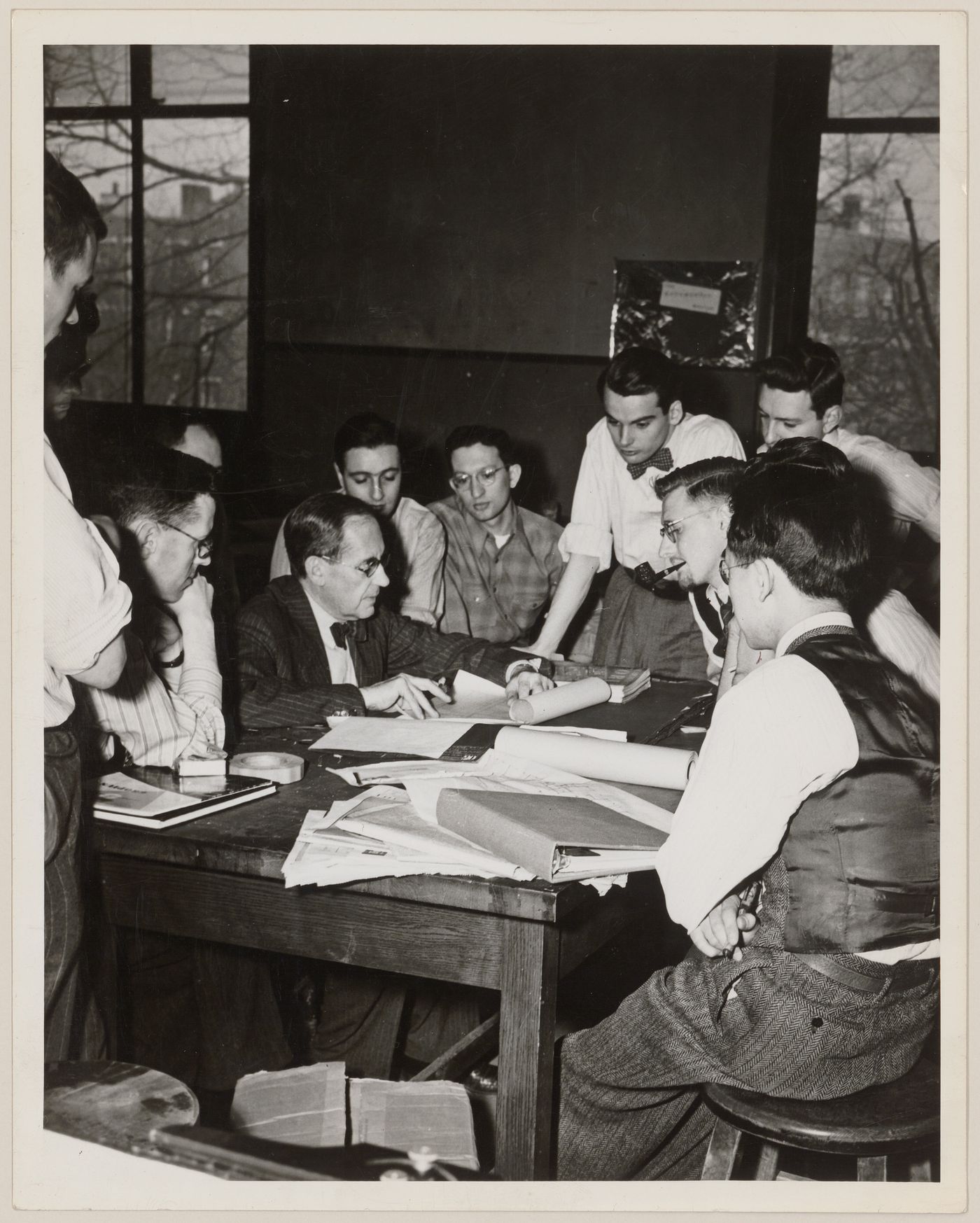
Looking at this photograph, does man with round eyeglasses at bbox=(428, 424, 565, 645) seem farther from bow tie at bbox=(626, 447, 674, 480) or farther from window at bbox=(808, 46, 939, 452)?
window at bbox=(808, 46, 939, 452)

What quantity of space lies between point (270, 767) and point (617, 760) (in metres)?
0.64

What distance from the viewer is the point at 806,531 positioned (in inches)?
70.0

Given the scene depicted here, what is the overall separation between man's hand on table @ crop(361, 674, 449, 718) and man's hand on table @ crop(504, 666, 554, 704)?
172 mm

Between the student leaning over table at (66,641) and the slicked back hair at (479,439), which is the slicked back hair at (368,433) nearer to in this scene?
the slicked back hair at (479,439)

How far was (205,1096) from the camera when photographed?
2.59 meters

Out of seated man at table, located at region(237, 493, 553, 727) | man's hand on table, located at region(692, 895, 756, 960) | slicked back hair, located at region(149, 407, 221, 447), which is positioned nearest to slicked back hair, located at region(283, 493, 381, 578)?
seated man at table, located at region(237, 493, 553, 727)

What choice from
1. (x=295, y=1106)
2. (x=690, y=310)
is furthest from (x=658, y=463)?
(x=295, y=1106)

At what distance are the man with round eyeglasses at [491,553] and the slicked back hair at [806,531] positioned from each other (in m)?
2.37

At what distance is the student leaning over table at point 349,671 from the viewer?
8.82 feet

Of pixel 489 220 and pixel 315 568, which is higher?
pixel 489 220

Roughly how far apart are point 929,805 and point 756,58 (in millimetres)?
4471

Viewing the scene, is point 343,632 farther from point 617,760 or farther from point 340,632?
point 617,760
